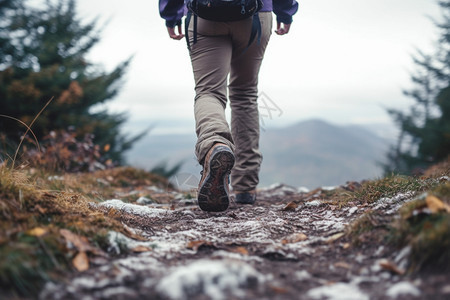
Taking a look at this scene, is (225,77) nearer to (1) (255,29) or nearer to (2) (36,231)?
(1) (255,29)

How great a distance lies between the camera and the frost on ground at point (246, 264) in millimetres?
1157

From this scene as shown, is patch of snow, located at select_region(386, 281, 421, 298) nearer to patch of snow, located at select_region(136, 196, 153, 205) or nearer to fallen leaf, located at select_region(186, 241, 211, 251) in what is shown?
fallen leaf, located at select_region(186, 241, 211, 251)

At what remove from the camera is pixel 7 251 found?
1169mm

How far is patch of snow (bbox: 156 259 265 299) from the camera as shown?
114 centimetres

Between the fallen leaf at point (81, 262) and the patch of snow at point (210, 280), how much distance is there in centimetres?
32

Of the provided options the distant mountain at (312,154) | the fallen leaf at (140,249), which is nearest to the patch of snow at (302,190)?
the fallen leaf at (140,249)

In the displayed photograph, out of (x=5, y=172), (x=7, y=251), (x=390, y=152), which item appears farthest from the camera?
(x=390, y=152)

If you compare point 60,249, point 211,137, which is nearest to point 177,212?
point 211,137

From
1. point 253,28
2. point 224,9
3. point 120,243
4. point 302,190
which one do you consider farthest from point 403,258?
point 302,190

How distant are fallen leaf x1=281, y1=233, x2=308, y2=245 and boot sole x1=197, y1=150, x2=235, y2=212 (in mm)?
673

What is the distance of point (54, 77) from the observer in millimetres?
11141

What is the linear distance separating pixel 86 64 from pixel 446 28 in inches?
547

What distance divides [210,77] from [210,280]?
1.74 meters

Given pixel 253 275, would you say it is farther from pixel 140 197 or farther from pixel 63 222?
pixel 140 197
